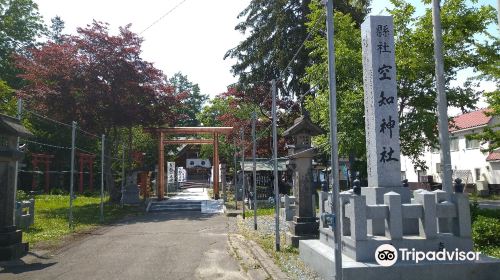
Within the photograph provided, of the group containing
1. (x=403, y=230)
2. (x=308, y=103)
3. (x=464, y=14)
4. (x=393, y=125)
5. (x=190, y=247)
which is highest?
(x=464, y=14)

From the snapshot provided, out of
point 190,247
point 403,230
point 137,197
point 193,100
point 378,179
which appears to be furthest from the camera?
point 193,100

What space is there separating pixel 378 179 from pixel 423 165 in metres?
11.4

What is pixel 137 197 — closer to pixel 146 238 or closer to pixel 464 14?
pixel 146 238

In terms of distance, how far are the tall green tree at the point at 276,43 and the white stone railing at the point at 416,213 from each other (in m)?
18.0

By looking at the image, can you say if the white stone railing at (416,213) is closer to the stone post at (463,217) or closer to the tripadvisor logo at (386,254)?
the stone post at (463,217)

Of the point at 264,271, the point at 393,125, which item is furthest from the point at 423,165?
the point at 264,271

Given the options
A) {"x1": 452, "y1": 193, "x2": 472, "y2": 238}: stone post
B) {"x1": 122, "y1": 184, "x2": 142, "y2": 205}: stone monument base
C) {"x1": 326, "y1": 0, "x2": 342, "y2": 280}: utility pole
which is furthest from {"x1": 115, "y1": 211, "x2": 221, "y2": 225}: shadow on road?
{"x1": 326, "y1": 0, "x2": 342, "y2": 280}: utility pole

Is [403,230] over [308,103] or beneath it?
beneath

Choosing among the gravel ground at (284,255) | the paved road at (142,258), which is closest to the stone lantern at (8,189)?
the paved road at (142,258)

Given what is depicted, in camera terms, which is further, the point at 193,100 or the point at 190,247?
the point at 193,100

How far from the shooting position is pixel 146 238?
1289cm

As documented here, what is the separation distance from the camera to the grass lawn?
13.2 metres

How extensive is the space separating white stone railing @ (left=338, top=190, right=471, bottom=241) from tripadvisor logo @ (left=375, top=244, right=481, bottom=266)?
0.81 feet

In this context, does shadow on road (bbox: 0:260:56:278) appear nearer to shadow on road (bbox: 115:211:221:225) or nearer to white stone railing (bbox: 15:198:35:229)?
white stone railing (bbox: 15:198:35:229)
